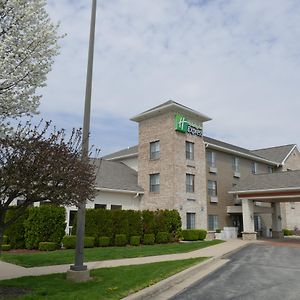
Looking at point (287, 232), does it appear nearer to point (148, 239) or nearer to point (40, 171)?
point (148, 239)

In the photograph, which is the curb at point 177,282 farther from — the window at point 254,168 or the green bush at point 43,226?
the window at point 254,168

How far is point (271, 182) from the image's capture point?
2984cm

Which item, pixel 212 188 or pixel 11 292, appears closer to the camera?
pixel 11 292

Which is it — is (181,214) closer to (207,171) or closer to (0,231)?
(207,171)

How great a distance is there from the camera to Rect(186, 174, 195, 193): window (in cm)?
3102

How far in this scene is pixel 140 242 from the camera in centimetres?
2464

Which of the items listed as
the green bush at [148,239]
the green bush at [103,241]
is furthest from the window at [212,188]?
the green bush at [103,241]

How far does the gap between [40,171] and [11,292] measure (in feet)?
10.0

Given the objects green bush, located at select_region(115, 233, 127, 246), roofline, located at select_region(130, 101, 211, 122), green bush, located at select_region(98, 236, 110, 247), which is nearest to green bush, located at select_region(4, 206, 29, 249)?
green bush, located at select_region(98, 236, 110, 247)

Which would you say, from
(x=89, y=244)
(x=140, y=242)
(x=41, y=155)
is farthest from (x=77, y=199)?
(x=140, y=242)

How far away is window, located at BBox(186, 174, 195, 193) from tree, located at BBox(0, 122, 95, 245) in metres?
Result: 22.9

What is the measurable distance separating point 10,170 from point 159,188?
23803 millimetres

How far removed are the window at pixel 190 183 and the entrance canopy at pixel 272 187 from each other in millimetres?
3558

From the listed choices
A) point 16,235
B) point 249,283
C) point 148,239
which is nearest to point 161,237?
point 148,239
